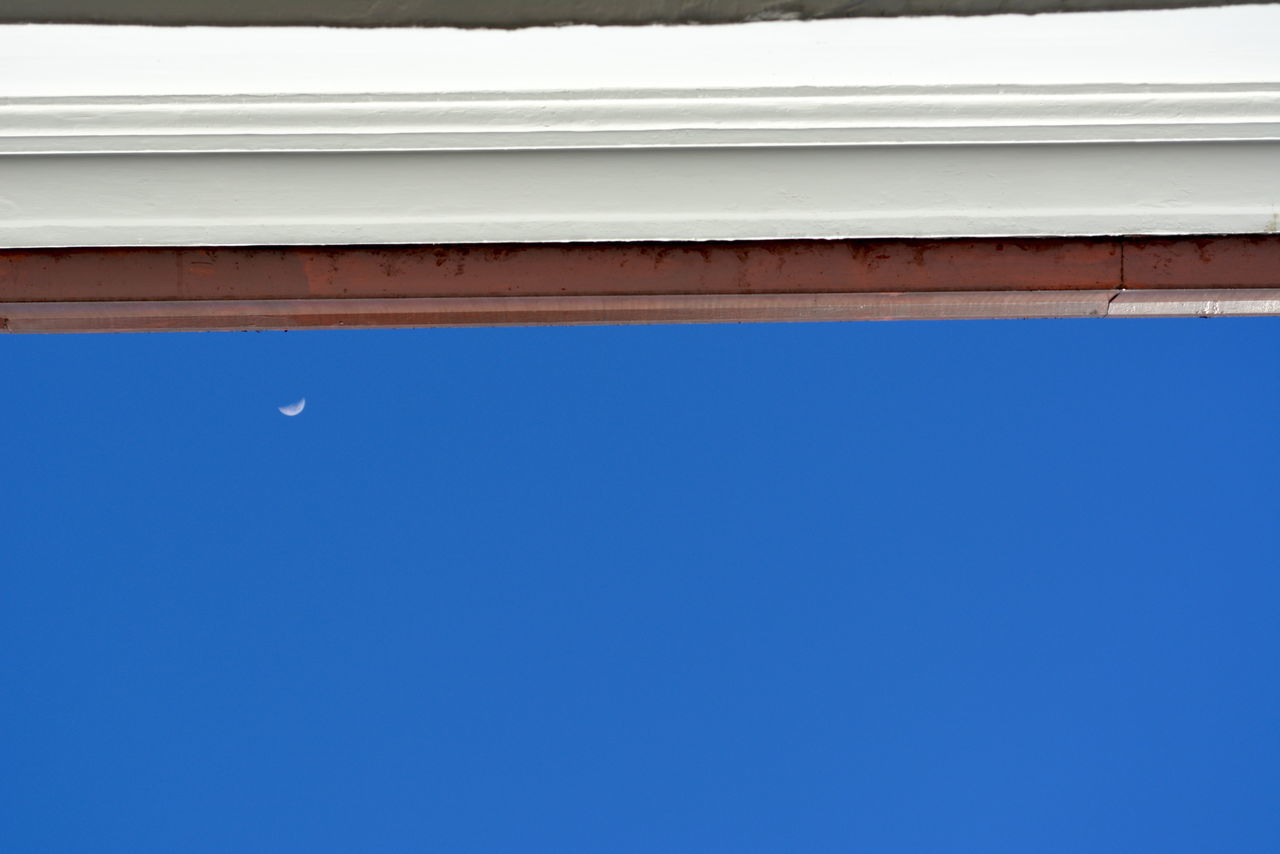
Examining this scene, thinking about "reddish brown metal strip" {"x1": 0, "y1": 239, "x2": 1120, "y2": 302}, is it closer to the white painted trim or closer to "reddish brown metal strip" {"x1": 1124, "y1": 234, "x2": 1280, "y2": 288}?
"reddish brown metal strip" {"x1": 1124, "y1": 234, "x2": 1280, "y2": 288}

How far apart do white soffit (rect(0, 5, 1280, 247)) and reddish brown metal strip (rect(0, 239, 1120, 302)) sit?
0.09m

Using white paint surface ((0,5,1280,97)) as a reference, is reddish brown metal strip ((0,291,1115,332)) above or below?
below

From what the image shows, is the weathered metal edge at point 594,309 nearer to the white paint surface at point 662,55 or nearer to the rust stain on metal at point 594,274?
the rust stain on metal at point 594,274

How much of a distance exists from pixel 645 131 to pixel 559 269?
443 millimetres

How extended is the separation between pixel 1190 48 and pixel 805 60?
1.00 m

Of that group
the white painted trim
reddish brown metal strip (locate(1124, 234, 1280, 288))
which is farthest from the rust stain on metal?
the white painted trim

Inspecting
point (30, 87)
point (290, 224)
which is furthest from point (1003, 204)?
point (30, 87)

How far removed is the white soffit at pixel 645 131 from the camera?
2.35 metres

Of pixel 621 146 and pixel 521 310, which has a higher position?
pixel 621 146

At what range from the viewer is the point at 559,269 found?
2.56m

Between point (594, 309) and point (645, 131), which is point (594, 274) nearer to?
point (594, 309)

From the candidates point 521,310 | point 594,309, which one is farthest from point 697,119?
point 521,310

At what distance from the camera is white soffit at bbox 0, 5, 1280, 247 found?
2346 mm

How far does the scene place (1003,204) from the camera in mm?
2479
